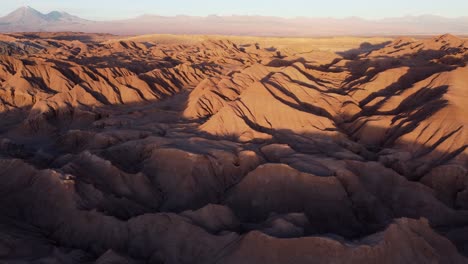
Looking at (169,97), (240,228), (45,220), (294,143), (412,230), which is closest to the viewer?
(412,230)

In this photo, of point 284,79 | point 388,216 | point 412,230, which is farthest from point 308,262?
point 284,79

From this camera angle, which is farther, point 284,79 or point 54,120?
point 284,79

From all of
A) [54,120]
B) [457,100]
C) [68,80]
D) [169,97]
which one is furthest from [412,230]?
[68,80]

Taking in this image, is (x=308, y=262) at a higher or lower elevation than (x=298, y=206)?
higher

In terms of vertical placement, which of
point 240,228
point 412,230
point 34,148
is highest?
point 412,230

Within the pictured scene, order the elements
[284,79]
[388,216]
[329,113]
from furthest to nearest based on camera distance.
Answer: [284,79] → [329,113] → [388,216]

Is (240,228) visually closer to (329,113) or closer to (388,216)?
Answer: (388,216)

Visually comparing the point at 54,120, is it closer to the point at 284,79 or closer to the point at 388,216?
the point at 284,79
